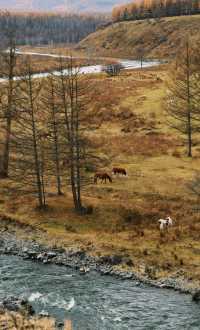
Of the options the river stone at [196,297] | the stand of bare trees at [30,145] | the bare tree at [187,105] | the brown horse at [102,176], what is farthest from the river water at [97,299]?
the bare tree at [187,105]

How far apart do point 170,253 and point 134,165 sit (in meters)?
21.0

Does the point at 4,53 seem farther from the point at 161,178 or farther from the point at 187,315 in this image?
the point at 187,315

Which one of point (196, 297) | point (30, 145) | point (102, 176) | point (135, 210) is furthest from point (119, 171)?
point (196, 297)

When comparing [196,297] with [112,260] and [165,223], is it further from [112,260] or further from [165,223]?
[165,223]

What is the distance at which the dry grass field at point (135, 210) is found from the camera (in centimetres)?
3088

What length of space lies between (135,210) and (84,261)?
25.3ft

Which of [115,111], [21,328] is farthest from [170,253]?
[115,111]

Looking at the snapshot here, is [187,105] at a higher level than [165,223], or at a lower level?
higher

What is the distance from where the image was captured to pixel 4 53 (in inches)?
1745

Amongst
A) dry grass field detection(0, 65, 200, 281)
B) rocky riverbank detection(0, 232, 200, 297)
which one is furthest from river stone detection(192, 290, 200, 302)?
dry grass field detection(0, 65, 200, 281)

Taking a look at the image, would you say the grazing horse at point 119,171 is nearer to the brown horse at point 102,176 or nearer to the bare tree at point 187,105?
the brown horse at point 102,176

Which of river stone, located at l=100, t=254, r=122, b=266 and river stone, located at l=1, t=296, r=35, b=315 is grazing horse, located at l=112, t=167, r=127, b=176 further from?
river stone, located at l=1, t=296, r=35, b=315

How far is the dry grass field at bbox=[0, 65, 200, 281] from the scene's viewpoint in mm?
30877

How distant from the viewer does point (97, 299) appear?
25688 mm
